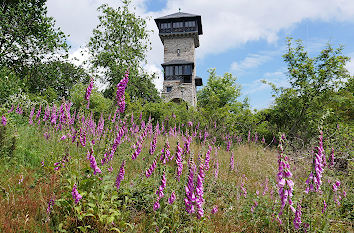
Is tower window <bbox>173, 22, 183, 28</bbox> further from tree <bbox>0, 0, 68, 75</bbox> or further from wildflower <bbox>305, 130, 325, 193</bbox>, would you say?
wildflower <bbox>305, 130, 325, 193</bbox>

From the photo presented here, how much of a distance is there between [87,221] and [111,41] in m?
23.2

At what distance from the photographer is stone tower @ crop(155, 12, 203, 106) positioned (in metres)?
39.0

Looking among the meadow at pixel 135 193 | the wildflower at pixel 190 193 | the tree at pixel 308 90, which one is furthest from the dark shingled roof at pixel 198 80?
the wildflower at pixel 190 193

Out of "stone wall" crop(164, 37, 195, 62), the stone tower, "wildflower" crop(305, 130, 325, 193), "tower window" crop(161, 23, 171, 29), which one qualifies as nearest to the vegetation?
"wildflower" crop(305, 130, 325, 193)

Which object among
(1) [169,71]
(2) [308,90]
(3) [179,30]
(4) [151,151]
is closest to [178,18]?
(3) [179,30]

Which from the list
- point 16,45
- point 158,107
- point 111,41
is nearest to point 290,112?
point 158,107

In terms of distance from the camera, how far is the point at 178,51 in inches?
1576

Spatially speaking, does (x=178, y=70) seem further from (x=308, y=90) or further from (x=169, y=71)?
(x=308, y=90)

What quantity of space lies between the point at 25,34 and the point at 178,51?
29779 millimetres

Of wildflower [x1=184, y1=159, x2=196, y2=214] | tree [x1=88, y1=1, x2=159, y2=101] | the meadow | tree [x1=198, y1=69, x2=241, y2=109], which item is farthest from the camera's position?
tree [x1=198, y1=69, x2=241, y2=109]

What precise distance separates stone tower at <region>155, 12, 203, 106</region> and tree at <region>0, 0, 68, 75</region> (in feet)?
85.8

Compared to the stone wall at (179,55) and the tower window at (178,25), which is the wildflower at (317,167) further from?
the tower window at (178,25)

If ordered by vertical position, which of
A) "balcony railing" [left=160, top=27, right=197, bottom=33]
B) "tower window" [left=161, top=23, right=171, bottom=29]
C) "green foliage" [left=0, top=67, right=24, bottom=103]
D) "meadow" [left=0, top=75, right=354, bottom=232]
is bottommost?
"meadow" [left=0, top=75, right=354, bottom=232]

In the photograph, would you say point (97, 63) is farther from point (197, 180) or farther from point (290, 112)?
point (197, 180)
